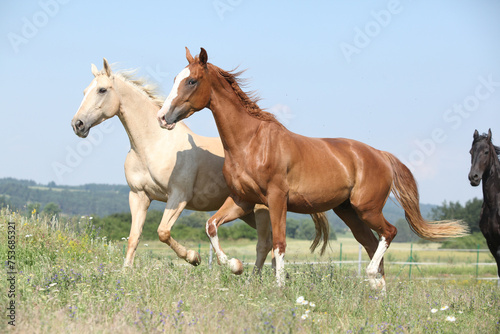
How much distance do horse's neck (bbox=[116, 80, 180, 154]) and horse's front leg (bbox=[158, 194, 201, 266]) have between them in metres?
0.83

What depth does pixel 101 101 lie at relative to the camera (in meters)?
6.89

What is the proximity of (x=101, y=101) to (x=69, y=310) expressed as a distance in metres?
3.16

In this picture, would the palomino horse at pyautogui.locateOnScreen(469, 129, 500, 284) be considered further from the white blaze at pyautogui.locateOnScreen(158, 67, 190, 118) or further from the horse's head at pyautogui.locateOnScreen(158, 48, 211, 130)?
the white blaze at pyautogui.locateOnScreen(158, 67, 190, 118)

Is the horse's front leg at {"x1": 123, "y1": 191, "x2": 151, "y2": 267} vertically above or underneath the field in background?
above

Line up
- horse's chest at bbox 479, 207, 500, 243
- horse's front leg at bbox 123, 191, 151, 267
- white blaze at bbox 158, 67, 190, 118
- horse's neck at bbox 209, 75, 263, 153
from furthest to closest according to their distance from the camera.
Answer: horse's chest at bbox 479, 207, 500, 243, horse's front leg at bbox 123, 191, 151, 267, horse's neck at bbox 209, 75, 263, 153, white blaze at bbox 158, 67, 190, 118

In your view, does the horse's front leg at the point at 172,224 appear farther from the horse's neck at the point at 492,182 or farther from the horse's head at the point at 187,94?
the horse's neck at the point at 492,182

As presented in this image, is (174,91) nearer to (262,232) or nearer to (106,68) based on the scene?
(106,68)

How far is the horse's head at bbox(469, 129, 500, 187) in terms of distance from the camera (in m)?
7.91

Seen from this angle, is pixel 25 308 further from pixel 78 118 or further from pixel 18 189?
pixel 18 189

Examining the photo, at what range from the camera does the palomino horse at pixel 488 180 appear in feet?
25.3

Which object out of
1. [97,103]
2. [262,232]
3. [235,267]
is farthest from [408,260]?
[97,103]

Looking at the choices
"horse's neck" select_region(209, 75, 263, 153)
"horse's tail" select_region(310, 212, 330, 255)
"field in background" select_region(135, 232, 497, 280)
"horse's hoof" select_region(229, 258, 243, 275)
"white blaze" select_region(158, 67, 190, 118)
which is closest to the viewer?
"horse's hoof" select_region(229, 258, 243, 275)

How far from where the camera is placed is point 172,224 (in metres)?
6.81

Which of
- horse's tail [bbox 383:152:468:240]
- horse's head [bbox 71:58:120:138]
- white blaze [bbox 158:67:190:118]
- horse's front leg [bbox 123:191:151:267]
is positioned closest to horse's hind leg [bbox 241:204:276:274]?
horse's front leg [bbox 123:191:151:267]
